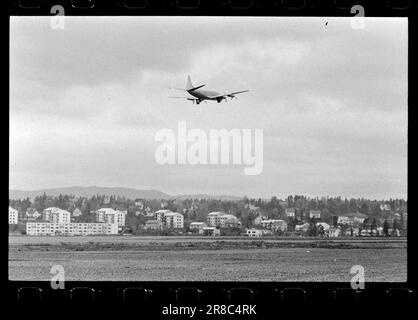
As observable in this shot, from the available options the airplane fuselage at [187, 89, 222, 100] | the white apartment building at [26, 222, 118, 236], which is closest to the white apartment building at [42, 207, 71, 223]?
the white apartment building at [26, 222, 118, 236]

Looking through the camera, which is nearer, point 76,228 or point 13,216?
point 13,216

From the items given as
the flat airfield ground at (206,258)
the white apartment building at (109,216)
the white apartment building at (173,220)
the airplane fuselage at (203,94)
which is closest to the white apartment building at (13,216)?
the flat airfield ground at (206,258)

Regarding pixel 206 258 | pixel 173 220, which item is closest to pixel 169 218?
pixel 173 220

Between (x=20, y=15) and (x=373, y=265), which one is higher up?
(x=20, y=15)

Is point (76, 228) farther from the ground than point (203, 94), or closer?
closer
